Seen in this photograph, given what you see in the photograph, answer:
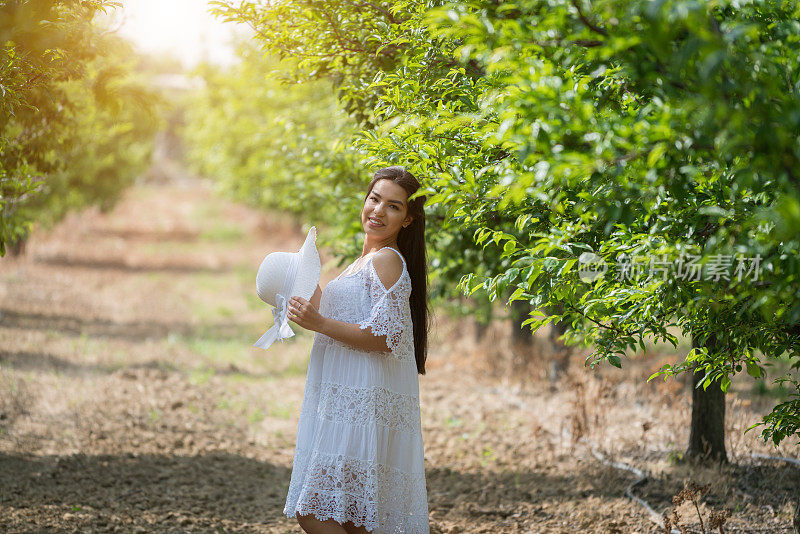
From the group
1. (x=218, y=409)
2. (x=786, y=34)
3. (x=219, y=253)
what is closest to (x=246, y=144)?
(x=219, y=253)

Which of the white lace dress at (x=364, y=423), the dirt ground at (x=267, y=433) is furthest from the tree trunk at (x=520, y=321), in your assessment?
the white lace dress at (x=364, y=423)

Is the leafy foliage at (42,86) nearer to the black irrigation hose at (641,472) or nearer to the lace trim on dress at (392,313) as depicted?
the lace trim on dress at (392,313)

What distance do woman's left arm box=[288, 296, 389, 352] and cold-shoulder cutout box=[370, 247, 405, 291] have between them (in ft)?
0.74

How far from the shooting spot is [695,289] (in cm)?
271

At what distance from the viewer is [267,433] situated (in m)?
6.87

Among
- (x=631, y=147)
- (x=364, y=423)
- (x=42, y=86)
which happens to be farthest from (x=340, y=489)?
(x=42, y=86)

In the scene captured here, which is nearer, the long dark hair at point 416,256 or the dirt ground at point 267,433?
the long dark hair at point 416,256

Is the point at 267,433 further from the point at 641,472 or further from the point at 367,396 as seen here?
the point at 367,396

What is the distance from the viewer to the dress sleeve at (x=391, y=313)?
304 cm

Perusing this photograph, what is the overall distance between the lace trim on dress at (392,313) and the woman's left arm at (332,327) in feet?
0.09

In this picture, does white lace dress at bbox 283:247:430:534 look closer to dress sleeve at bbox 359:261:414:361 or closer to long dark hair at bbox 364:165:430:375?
dress sleeve at bbox 359:261:414:361

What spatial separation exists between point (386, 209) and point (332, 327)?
23.5 inches

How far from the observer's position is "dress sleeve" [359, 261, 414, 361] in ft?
9.98

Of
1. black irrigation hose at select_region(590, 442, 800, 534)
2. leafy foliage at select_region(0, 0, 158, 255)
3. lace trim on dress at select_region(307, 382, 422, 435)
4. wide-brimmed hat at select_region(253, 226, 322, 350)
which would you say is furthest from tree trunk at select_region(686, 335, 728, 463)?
leafy foliage at select_region(0, 0, 158, 255)
